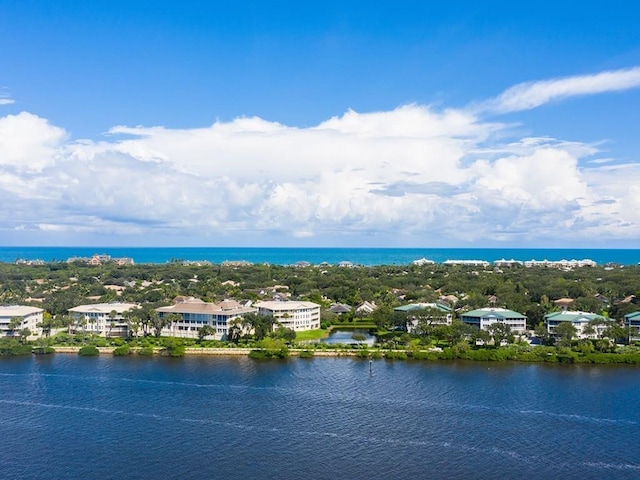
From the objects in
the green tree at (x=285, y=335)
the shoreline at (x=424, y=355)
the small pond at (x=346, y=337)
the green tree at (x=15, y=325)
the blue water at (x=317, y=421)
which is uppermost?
the green tree at (x=15, y=325)

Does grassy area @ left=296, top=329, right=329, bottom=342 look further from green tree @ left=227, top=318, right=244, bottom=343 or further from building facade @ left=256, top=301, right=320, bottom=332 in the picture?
green tree @ left=227, top=318, right=244, bottom=343

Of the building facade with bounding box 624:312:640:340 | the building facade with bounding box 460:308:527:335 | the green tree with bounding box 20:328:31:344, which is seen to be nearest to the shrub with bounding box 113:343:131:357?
the green tree with bounding box 20:328:31:344

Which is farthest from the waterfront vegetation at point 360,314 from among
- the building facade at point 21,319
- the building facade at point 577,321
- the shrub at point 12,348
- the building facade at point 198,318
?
the building facade at point 198,318

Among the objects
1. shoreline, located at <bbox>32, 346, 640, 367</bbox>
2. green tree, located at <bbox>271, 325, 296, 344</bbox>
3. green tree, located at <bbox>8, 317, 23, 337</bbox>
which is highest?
green tree, located at <bbox>8, 317, 23, 337</bbox>

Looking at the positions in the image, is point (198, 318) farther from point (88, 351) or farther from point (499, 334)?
point (499, 334)

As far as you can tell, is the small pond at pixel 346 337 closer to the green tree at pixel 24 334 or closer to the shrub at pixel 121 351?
the shrub at pixel 121 351

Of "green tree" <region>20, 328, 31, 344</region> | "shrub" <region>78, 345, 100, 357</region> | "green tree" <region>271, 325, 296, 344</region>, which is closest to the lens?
"shrub" <region>78, 345, 100, 357</region>

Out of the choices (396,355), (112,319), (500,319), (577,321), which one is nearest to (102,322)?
(112,319)

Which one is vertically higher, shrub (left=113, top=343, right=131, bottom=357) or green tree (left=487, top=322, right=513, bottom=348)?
green tree (left=487, top=322, right=513, bottom=348)
